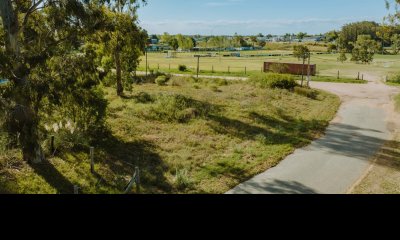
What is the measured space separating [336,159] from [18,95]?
34.8 ft

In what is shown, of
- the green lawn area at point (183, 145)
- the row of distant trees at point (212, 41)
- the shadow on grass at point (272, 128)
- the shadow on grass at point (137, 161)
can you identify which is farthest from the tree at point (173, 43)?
the shadow on grass at point (137, 161)

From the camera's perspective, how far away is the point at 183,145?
1582 centimetres

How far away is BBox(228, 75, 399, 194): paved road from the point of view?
11.8m

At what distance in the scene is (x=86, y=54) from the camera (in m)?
12.0

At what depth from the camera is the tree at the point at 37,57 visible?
10.4 meters

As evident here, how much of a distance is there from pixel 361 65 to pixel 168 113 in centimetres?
4960

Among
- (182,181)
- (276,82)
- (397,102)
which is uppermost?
(276,82)

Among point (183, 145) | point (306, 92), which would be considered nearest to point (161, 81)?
point (306, 92)

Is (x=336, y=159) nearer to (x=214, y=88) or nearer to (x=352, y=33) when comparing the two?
(x=214, y=88)

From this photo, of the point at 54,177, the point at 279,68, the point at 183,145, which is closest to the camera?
the point at 54,177

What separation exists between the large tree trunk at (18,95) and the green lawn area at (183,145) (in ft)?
4.66

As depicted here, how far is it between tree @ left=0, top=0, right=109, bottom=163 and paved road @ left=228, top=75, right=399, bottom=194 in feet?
18.4

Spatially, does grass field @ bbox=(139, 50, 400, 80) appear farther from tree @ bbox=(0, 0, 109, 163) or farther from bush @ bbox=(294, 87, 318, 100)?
tree @ bbox=(0, 0, 109, 163)
